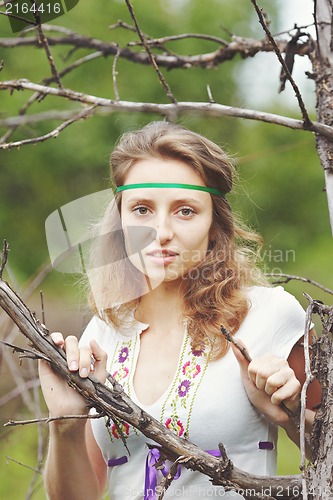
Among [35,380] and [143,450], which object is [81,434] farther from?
[35,380]

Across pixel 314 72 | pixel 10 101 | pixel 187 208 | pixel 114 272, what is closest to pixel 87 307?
pixel 114 272

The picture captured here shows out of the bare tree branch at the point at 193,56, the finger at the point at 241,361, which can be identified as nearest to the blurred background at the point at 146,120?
the bare tree branch at the point at 193,56

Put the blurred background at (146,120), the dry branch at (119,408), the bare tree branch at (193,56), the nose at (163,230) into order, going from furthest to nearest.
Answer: the blurred background at (146,120), the bare tree branch at (193,56), the nose at (163,230), the dry branch at (119,408)

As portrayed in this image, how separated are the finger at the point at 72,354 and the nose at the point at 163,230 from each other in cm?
12

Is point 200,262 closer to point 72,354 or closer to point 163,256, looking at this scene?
point 163,256

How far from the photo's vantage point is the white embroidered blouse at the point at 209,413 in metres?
0.52

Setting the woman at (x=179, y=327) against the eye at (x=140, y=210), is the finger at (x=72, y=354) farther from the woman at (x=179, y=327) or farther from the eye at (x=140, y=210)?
the eye at (x=140, y=210)

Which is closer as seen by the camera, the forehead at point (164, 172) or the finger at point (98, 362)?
the finger at point (98, 362)

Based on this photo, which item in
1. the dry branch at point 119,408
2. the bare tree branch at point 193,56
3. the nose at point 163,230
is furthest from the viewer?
the bare tree branch at point 193,56

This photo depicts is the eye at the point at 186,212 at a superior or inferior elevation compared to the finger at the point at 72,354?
superior

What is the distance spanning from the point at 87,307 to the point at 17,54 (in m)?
1.35

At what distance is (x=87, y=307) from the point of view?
0.68 metres

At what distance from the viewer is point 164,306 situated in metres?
0.59

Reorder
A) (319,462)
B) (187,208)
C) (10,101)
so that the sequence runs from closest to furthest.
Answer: (319,462), (187,208), (10,101)
